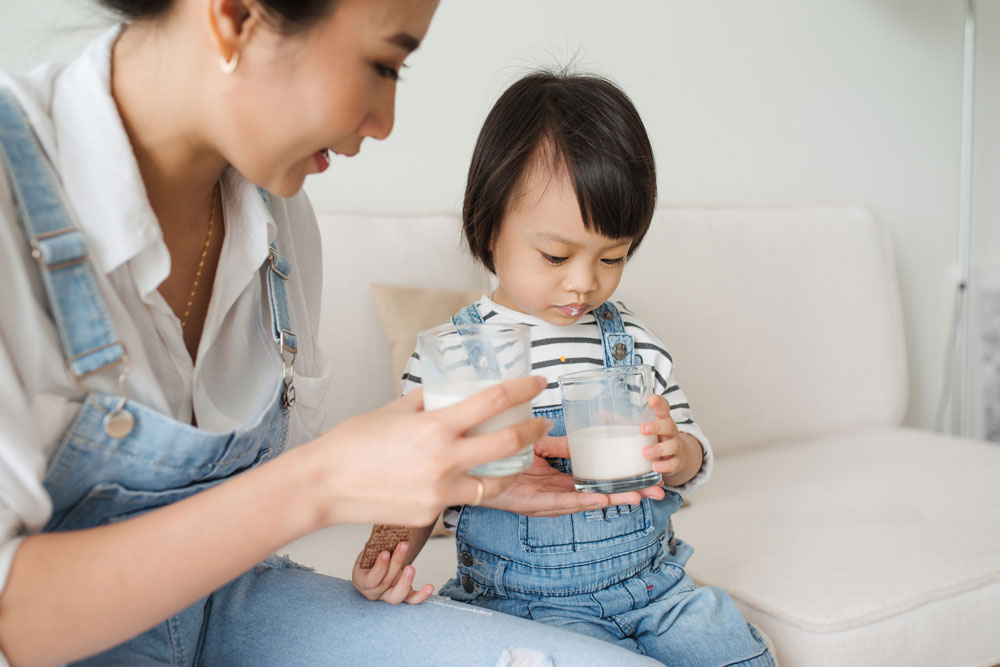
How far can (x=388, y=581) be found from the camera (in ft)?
3.34

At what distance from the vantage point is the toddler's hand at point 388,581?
101cm

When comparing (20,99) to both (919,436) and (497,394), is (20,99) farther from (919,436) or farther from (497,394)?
(919,436)

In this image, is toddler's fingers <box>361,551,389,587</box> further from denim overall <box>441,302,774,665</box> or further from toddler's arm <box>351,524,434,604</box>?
denim overall <box>441,302,774,665</box>

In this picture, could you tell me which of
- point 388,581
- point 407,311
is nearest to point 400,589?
point 388,581

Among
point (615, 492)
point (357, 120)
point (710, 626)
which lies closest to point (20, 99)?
point (357, 120)

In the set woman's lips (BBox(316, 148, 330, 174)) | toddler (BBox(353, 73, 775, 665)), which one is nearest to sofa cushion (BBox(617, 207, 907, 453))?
toddler (BBox(353, 73, 775, 665))

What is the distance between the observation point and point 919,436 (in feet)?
7.55

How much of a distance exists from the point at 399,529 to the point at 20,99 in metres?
0.65

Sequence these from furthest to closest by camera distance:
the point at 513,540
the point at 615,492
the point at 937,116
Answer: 1. the point at 937,116
2. the point at 513,540
3. the point at 615,492

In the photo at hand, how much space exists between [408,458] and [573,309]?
A: 573mm

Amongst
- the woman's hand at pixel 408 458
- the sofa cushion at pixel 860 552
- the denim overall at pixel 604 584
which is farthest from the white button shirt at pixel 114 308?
the sofa cushion at pixel 860 552

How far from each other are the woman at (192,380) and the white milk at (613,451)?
4 cm

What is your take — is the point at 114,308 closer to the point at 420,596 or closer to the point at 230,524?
the point at 230,524

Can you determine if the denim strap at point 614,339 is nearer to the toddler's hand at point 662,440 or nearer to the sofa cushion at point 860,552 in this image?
the toddler's hand at point 662,440
